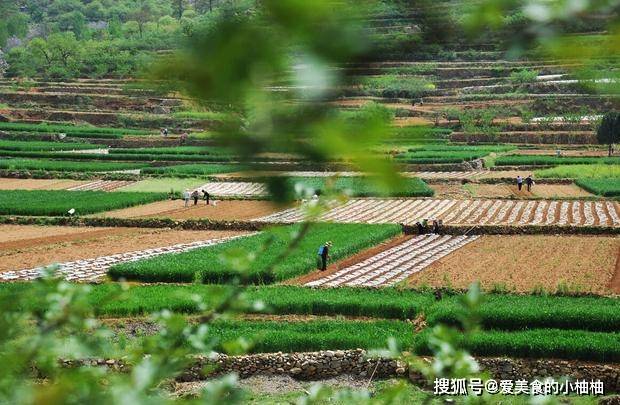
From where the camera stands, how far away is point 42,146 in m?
52.1

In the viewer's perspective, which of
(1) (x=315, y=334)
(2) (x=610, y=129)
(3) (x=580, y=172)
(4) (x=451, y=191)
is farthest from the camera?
(2) (x=610, y=129)

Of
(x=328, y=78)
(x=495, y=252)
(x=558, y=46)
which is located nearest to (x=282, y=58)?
(x=328, y=78)

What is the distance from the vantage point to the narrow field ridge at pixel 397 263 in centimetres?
1911

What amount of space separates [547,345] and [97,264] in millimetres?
12172

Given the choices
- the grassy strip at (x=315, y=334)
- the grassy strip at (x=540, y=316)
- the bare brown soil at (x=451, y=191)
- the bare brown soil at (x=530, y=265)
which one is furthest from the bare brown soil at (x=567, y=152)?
the grassy strip at (x=315, y=334)

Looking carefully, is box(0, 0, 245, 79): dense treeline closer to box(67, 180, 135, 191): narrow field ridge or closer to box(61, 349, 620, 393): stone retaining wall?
box(67, 180, 135, 191): narrow field ridge

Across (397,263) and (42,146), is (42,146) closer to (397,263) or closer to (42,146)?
(42,146)

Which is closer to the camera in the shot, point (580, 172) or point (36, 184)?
point (36, 184)

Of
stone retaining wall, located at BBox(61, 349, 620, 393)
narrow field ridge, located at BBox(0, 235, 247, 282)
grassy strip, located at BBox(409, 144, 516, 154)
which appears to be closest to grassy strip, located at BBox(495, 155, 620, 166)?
grassy strip, located at BBox(409, 144, 516, 154)

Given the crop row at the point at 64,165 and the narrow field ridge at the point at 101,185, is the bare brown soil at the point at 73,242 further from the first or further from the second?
the crop row at the point at 64,165

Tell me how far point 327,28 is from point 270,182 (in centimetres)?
27

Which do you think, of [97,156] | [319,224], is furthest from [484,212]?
[319,224]

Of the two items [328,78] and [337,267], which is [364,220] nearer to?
[337,267]

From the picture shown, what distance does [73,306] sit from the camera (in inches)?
75.1
